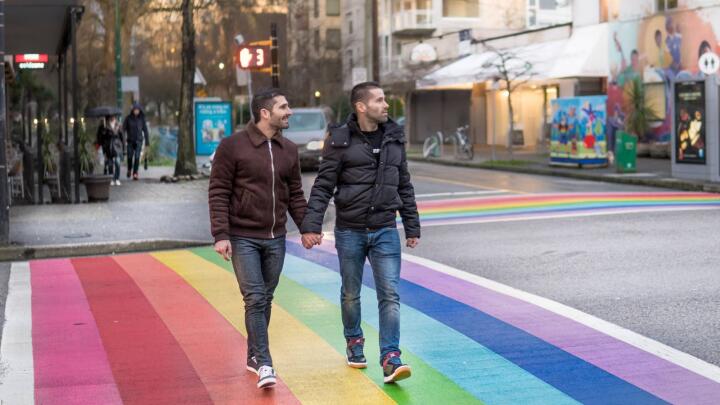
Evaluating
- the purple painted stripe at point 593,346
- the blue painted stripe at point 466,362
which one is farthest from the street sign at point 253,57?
the blue painted stripe at point 466,362

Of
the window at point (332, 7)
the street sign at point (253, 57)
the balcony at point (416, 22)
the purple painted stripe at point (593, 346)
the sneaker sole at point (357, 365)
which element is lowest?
the purple painted stripe at point (593, 346)

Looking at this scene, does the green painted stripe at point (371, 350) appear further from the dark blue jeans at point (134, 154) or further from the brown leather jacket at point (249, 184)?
the dark blue jeans at point (134, 154)

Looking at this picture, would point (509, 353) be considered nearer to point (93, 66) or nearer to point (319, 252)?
point (319, 252)

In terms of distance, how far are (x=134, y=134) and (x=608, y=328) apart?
21618mm

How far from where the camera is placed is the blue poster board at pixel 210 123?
32156 millimetres

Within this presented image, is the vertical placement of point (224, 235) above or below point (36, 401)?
above

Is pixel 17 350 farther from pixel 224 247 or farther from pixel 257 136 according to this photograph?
pixel 257 136

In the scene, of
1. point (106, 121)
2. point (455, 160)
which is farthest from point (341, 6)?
point (106, 121)

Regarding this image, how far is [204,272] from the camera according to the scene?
40.9 feet

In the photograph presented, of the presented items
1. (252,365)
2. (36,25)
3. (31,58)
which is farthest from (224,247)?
(31,58)

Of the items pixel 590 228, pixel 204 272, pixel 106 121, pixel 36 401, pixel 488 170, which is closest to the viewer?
pixel 36 401

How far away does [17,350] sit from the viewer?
8305 millimetres

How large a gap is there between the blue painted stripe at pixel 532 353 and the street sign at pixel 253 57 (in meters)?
16.3

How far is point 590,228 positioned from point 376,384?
9410mm
